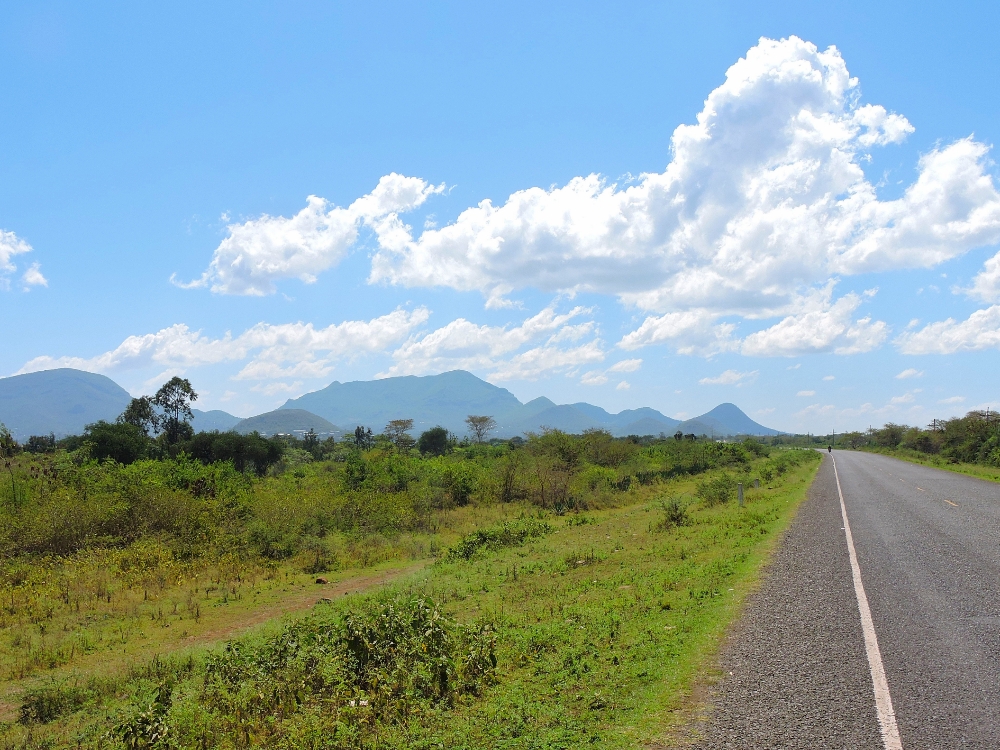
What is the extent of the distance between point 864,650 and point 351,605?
9.92 metres

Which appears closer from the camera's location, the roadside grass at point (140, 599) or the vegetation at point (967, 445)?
the roadside grass at point (140, 599)

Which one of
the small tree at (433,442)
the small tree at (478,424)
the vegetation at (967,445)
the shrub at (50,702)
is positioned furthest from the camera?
the small tree at (478,424)

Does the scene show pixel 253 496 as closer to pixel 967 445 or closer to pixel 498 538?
pixel 498 538

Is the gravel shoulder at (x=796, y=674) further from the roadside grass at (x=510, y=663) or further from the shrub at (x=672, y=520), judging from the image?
the shrub at (x=672, y=520)

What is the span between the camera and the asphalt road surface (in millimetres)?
4967

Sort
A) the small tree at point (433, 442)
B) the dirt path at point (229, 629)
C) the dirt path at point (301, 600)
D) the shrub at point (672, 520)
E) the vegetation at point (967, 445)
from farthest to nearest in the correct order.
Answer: the small tree at point (433, 442) → the vegetation at point (967, 445) → the shrub at point (672, 520) → the dirt path at point (301, 600) → the dirt path at point (229, 629)

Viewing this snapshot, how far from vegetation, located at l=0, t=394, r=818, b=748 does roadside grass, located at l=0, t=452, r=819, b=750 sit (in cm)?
4

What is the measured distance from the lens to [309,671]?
783cm

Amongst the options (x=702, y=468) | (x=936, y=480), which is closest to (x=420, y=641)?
(x=936, y=480)

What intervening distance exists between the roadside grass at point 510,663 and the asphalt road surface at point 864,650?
1.76 feet

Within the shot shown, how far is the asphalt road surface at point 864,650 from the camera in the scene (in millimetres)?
4967

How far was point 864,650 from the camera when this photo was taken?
6777mm

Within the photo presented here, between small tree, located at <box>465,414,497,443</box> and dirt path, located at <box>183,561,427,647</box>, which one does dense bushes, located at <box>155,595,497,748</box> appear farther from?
small tree, located at <box>465,414,497,443</box>

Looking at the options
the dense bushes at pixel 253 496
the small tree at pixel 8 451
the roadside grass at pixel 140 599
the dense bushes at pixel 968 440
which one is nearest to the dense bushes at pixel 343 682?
the roadside grass at pixel 140 599
